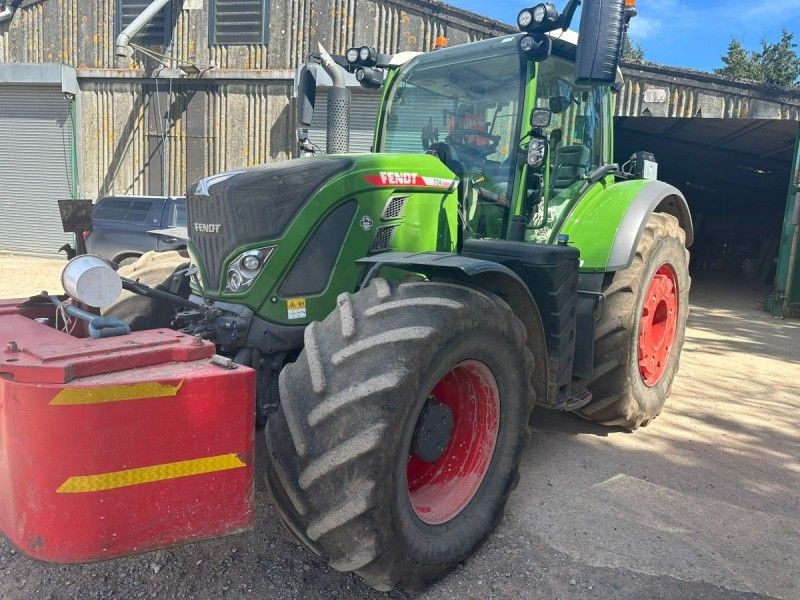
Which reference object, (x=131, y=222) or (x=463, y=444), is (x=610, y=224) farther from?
(x=131, y=222)

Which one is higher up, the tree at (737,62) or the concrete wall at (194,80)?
the tree at (737,62)

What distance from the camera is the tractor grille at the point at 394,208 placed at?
3.20m

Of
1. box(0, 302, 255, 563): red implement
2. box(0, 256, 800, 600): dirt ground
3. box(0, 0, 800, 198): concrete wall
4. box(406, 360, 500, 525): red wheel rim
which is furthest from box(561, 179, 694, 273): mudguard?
box(0, 0, 800, 198): concrete wall

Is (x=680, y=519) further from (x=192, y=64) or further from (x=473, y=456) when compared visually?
(x=192, y=64)

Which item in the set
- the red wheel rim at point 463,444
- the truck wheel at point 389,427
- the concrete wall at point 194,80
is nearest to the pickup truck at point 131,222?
the concrete wall at point 194,80

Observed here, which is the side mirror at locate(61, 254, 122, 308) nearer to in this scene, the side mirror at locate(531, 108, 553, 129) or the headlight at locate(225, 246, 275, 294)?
the headlight at locate(225, 246, 275, 294)

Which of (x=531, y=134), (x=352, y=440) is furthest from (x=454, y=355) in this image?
(x=531, y=134)

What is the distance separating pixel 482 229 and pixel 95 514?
2444 millimetres

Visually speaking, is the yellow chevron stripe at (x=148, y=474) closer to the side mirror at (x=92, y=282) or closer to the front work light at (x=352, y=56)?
the side mirror at (x=92, y=282)

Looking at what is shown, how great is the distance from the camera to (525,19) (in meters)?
3.40

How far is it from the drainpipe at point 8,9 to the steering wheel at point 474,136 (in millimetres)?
14047

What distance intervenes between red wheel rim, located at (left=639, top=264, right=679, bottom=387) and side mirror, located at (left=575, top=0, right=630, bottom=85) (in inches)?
77.0

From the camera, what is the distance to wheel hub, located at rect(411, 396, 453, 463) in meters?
2.61

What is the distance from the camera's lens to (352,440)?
221 cm
